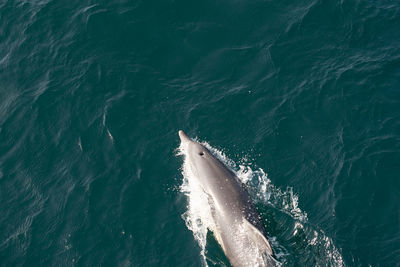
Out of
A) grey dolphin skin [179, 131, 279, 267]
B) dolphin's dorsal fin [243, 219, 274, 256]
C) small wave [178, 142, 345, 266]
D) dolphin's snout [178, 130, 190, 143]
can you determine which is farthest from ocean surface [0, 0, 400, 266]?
dolphin's dorsal fin [243, 219, 274, 256]

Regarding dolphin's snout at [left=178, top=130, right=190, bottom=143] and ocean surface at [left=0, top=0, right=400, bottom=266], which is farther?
dolphin's snout at [left=178, top=130, right=190, bottom=143]

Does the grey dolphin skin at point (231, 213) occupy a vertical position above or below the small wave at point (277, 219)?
above

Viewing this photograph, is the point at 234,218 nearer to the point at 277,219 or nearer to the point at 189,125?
the point at 277,219

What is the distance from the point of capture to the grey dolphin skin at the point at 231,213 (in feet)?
61.8

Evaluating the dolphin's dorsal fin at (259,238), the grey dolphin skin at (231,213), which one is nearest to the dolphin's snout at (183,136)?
the grey dolphin skin at (231,213)

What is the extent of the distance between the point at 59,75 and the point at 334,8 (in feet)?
71.3

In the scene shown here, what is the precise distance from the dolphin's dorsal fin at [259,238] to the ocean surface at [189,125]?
1414 millimetres

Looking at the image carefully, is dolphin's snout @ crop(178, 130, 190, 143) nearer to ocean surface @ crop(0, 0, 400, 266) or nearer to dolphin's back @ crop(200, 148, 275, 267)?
ocean surface @ crop(0, 0, 400, 266)

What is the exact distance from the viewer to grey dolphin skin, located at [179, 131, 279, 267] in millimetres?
18844

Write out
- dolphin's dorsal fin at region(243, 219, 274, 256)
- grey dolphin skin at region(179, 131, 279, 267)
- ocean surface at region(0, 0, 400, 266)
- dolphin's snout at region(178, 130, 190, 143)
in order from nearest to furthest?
dolphin's dorsal fin at region(243, 219, 274, 256) < grey dolphin skin at region(179, 131, 279, 267) < ocean surface at region(0, 0, 400, 266) < dolphin's snout at region(178, 130, 190, 143)

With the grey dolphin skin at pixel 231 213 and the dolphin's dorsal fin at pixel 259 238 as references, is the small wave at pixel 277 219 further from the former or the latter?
the dolphin's dorsal fin at pixel 259 238

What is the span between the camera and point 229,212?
20531 mm

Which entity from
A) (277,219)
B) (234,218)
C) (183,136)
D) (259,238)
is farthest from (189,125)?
(259,238)

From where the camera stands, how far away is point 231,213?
20.4m
